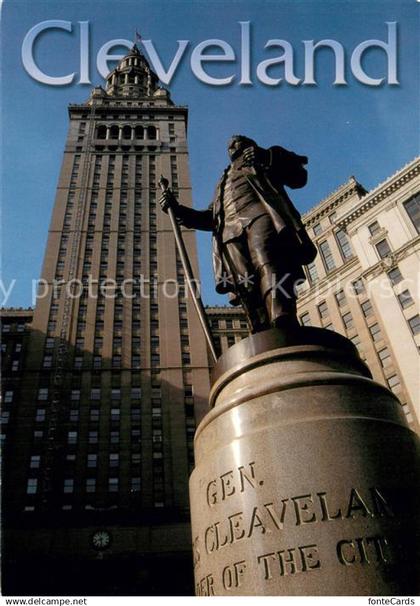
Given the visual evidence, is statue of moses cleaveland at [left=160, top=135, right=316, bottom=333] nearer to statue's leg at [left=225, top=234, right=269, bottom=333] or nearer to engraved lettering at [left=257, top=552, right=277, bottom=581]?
statue's leg at [left=225, top=234, right=269, bottom=333]

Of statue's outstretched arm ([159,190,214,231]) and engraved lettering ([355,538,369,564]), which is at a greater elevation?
statue's outstretched arm ([159,190,214,231])

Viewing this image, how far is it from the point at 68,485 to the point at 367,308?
108ft

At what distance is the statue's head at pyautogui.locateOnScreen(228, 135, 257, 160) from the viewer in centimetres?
690

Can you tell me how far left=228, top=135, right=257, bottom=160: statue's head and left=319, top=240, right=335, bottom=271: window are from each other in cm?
→ 4959


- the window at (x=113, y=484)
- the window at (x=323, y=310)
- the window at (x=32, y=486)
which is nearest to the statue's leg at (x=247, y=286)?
the window at (x=323, y=310)

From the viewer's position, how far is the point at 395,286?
43750mm

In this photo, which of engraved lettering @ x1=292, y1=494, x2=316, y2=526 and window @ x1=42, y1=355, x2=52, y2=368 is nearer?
engraved lettering @ x1=292, y1=494, x2=316, y2=526

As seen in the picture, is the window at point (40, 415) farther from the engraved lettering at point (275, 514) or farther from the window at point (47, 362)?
the engraved lettering at point (275, 514)

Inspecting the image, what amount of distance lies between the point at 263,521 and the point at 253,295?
258 centimetres

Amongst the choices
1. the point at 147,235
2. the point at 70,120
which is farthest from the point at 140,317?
the point at 70,120

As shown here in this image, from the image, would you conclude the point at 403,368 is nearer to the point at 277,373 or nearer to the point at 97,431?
the point at 97,431

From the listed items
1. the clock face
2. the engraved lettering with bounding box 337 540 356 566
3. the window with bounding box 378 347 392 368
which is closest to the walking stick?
the engraved lettering with bounding box 337 540 356 566

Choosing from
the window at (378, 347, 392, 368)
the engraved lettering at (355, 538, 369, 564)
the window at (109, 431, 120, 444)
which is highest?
the window at (109, 431, 120, 444)

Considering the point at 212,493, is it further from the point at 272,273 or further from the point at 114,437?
the point at 114,437
